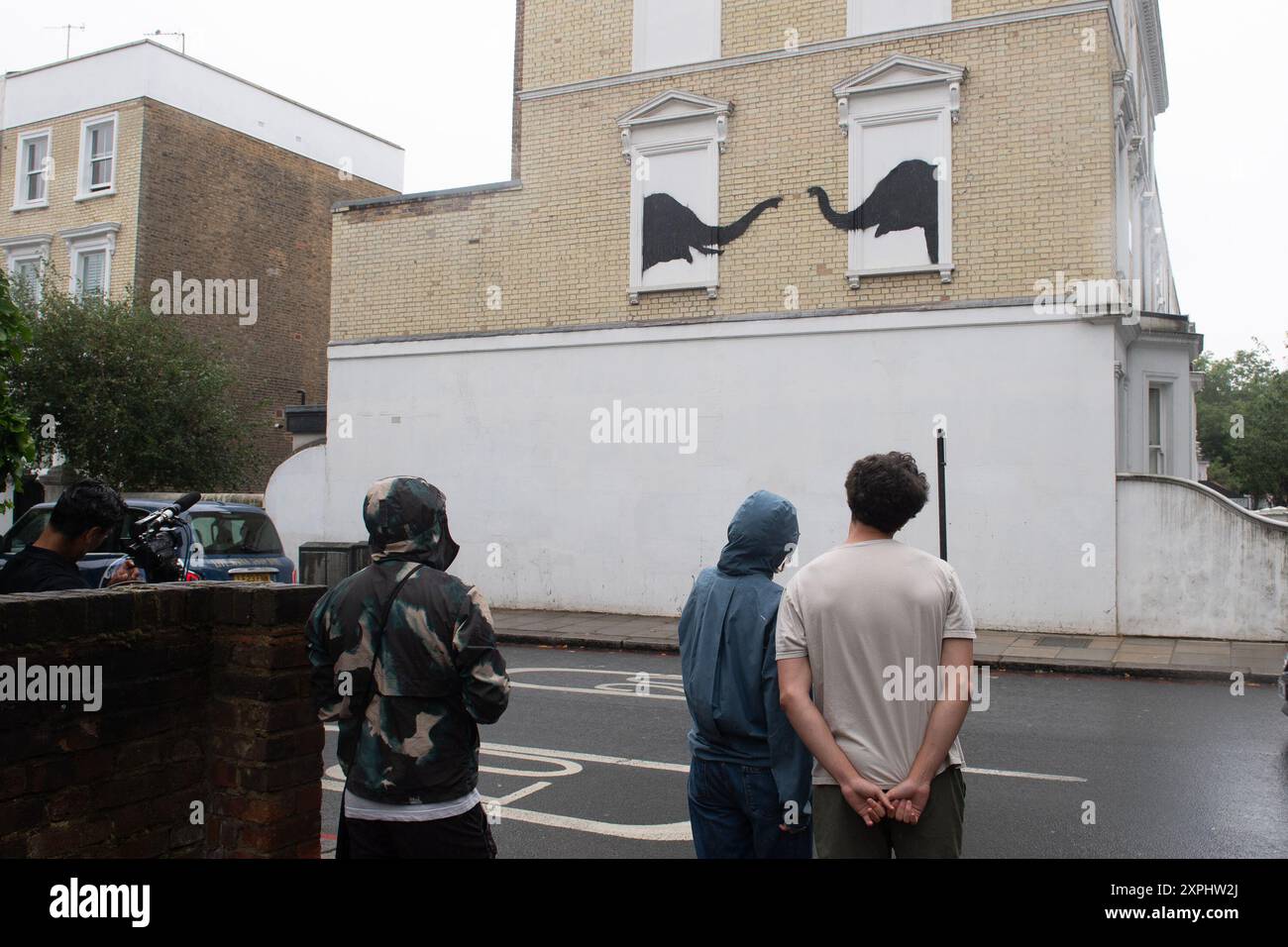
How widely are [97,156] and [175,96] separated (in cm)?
246

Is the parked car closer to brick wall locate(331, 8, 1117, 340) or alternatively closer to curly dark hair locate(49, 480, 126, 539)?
brick wall locate(331, 8, 1117, 340)

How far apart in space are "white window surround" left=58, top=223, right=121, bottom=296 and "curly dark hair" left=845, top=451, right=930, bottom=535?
2630cm

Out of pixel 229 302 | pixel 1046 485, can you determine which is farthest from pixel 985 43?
pixel 229 302

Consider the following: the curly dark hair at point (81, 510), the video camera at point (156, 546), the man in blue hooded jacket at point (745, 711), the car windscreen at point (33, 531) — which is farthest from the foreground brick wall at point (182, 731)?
the car windscreen at point (33, 531)

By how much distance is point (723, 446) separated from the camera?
52.6ft

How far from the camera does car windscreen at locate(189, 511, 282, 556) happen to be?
1237cm

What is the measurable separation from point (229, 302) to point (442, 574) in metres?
28.2

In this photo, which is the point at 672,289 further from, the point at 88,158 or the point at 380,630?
the point at 88,158

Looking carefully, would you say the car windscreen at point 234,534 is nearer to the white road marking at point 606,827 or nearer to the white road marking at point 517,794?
the white road marking at point 517,794

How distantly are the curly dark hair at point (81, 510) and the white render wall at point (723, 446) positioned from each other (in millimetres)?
11468

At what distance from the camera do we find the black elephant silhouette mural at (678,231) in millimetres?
16203

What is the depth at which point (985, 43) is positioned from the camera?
14.7m
